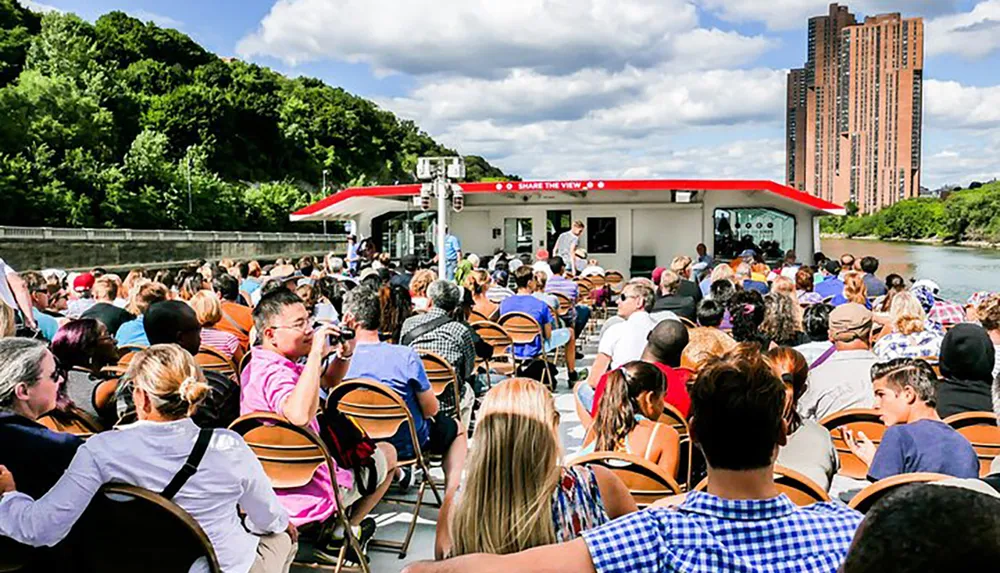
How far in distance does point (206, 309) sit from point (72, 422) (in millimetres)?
2243

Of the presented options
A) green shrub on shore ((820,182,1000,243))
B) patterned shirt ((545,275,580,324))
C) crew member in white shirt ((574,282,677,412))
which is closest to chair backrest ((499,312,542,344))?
crew member in white shirt ((574,282,677,412))

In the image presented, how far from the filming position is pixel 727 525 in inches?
59.9

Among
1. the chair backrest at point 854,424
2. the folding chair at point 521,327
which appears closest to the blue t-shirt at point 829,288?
the folding chair at point 521,327

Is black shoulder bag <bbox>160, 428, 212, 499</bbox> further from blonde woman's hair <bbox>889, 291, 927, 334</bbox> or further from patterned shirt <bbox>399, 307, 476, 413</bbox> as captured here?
blonde woman's hair <bbox>889, 291, 927, 334</bbox>

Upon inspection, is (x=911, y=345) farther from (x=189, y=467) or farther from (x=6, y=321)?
(x=6, y=321)

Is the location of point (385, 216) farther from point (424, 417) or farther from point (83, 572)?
point (83, 572)

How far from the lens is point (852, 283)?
6.57m

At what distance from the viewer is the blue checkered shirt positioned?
147 centimetres

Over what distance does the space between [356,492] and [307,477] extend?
363mm

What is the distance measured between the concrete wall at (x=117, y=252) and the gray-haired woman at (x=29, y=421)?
20977mm

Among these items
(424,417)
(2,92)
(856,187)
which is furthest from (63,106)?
(856,187)

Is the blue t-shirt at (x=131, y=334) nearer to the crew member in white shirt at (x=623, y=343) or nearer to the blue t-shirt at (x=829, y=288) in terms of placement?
the crew member in white shirt at (x=623, y=343)

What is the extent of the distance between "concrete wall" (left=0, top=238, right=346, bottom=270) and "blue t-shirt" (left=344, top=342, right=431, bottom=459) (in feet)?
67.0

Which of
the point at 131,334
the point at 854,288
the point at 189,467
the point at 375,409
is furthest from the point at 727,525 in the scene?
the point at 854,288
